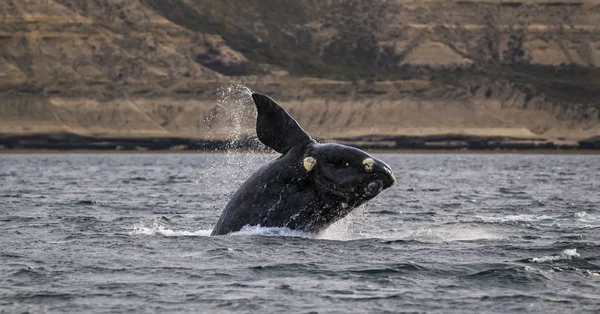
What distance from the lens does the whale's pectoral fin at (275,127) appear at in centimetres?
1636

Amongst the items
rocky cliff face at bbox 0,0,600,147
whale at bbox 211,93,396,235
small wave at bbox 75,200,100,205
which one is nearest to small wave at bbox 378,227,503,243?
whale at bbox 211,93,396,235

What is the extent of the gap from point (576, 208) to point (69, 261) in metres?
18.1

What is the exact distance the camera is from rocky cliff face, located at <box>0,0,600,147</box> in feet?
485

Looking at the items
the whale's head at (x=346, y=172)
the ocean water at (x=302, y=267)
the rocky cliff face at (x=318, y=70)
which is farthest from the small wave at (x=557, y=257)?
the rocky cliff face at (x=318, y=70)

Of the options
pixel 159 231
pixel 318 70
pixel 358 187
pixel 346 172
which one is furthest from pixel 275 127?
pixel 318 70

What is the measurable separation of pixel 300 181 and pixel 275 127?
93 cm

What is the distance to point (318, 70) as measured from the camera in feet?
569

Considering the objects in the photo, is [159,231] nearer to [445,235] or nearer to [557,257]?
[445,235]

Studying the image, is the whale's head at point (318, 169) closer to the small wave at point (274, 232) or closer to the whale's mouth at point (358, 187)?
the whale's mouth at point (358, 187)

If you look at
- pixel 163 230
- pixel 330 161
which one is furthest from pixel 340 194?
pixel 163 230

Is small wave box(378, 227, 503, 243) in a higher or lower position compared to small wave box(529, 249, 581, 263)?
lower

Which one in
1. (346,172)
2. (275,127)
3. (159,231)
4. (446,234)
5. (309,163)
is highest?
(275,127)

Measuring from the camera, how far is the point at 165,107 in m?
151

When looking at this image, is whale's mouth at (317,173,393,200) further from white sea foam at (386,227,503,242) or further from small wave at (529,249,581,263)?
white sea foam at (386,227,503,242)
